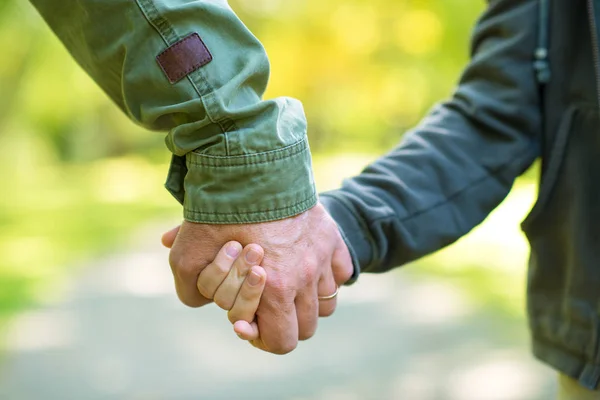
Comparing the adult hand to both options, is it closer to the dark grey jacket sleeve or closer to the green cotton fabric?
the green cotton fabric

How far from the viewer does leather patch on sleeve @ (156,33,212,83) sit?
1656 mm

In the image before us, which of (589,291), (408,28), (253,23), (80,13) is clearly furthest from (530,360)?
(253,23)

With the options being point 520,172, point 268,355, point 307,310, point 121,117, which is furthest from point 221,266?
point 121,117

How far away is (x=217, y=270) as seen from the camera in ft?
5.82

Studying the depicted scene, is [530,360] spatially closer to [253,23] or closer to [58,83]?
[58,83]

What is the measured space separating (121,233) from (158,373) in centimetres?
622

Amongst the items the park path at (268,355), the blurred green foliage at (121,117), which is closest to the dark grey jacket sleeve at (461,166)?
the park path at (268,355)

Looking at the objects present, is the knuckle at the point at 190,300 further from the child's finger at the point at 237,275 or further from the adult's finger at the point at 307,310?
the adult's finger at the point at 307,310

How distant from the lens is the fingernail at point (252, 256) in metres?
1.74

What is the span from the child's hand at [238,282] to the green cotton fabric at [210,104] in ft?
0.25

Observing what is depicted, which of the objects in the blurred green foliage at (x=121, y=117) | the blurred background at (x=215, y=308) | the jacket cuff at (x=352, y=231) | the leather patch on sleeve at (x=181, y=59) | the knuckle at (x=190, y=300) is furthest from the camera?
the blurred green foliage at (x=121, y=117)

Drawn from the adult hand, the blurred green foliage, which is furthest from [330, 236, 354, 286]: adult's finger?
the blurred green foliage

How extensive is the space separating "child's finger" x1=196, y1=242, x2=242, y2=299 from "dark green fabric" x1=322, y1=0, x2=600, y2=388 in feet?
1.13

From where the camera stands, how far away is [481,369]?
5062 mm
